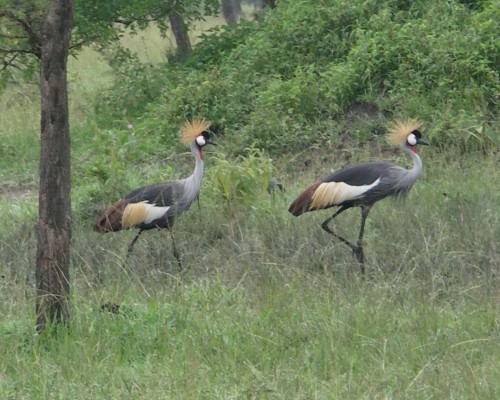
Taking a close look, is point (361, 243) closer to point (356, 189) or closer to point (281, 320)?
point (356, 189)

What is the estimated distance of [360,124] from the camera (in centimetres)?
1150

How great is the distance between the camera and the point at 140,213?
29.0 ft

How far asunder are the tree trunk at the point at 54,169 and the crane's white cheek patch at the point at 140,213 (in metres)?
2.43

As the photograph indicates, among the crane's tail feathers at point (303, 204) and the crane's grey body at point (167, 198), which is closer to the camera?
the crane's tail feathers at point (303, 204)

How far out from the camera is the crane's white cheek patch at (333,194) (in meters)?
8.63

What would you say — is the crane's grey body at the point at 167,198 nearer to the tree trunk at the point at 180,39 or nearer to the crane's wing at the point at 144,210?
the crane's wing at the point at 144,210

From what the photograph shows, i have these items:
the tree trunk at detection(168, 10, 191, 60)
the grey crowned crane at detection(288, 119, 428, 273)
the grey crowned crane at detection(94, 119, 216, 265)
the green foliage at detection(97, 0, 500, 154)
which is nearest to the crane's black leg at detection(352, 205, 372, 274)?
the grey crowned crane at detection(288, 119, 428, 273)

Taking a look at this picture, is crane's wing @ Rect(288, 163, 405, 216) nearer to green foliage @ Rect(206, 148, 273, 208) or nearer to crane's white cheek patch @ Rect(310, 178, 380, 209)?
crane's white cheek patch @ Rect(310, 178, 380, 209)

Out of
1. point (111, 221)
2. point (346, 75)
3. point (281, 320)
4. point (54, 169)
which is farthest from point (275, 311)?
point (346, 75)

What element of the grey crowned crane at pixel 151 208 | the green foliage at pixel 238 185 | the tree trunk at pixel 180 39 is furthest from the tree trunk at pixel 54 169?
the tree trunk at pixel 180 39

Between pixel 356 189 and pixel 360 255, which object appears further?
pixel 356 189

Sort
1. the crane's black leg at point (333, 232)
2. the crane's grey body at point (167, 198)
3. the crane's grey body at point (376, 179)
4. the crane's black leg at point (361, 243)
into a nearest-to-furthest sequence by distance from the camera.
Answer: the crane's black leg at point (361, 243)
the crane's black leg at point (333, 232)
the crane's grey body at point (376, 179)
the crane's grey body at point (167, 198)

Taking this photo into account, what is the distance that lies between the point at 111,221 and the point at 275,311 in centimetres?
288

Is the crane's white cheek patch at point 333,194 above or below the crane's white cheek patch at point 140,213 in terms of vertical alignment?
below
